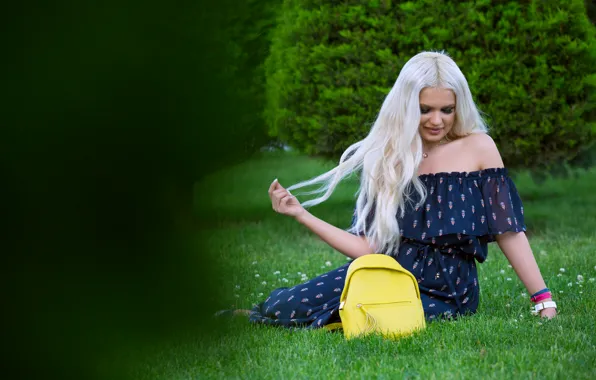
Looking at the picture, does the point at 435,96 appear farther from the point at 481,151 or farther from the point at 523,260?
the point at 523,260

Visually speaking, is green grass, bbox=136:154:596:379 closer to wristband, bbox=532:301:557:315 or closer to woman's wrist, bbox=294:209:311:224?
wristband, bbox=532:301:557:315

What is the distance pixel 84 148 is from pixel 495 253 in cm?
604

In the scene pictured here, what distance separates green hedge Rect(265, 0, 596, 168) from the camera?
6906 mm

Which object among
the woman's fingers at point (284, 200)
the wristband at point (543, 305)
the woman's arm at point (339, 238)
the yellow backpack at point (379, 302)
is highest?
the woman's fingers at point (284, 200)

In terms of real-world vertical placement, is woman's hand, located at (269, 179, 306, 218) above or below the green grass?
above

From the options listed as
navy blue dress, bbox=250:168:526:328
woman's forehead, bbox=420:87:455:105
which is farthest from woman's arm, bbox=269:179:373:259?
woman's forehead, bbox=420:87:455:105

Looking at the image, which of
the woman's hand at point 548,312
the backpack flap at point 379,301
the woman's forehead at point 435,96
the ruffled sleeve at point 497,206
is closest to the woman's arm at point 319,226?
the backpack flap at point 379,301

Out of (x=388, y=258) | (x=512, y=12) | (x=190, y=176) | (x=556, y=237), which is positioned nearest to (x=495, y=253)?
(x=556, y=237)

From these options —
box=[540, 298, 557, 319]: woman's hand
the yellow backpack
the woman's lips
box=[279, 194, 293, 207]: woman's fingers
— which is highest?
the woman's lips

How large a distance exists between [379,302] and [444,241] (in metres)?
0.58

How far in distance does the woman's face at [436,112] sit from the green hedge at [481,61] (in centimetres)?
320

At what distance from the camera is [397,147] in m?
3.62

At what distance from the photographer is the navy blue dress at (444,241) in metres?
3.64

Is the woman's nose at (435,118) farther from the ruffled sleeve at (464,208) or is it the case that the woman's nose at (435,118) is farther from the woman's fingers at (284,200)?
the woman's fingers at (284,200)
